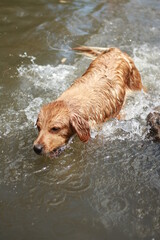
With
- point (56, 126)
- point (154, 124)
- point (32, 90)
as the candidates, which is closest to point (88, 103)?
point (56, 126)

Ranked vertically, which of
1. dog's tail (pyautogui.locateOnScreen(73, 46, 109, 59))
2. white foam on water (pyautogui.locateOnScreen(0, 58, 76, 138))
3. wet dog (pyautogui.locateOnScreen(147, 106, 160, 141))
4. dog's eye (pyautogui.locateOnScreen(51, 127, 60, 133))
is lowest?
white foam on water (pyautogui.locateOnScreen(0, 58, 76, 138))

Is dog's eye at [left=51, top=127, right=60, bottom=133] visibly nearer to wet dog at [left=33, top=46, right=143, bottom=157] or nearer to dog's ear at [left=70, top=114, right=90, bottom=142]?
wet dog at [left=33, top=46, right=143, bottom=157]

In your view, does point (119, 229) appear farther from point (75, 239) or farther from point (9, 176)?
point (9, 176)

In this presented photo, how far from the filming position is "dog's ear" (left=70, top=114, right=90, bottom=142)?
4359 millimetres

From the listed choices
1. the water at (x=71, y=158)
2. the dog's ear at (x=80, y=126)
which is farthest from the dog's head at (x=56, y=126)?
the water at (x=71, y=158)

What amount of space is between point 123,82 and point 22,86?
87.3 inches

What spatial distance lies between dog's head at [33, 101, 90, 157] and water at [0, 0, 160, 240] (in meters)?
0.42

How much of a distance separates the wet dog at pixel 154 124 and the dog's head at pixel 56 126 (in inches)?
48.4

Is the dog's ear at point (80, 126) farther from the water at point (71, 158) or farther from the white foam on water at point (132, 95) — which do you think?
the white foam on water at point (132, 95)

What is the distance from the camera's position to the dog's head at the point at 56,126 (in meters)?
4.26

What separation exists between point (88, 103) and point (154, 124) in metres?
1.25

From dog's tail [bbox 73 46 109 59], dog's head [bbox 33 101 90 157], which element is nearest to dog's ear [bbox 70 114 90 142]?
dog's head [bbox 33 101 90 157]

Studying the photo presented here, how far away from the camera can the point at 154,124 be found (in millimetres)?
5180

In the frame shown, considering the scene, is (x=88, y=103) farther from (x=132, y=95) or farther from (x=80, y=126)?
(x=132, y=95)
